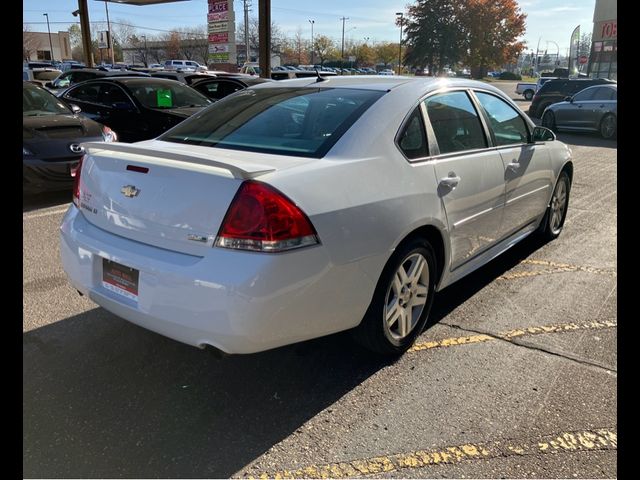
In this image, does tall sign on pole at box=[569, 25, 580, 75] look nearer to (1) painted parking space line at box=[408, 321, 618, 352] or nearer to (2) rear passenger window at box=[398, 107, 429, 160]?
(1) painted parking space line at box=[408, 321, 618, 352]

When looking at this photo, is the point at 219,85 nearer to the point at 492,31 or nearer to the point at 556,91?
the point at 556,91

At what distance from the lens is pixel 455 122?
3.62m

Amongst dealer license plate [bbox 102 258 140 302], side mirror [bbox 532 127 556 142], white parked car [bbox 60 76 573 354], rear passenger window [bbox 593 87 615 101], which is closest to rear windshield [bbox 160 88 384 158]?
white parked car [bbox 60 76 573 354]

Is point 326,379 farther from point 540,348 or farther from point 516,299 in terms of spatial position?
point 516,299

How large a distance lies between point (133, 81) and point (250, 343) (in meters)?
8.11

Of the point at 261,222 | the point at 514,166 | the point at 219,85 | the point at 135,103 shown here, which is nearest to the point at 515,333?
the point at 514,166

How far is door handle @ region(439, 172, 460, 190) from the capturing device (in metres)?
3.22

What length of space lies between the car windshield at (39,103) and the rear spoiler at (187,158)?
5.22 m

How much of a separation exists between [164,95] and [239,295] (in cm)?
786

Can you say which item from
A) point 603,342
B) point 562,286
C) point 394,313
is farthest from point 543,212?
point 394,313

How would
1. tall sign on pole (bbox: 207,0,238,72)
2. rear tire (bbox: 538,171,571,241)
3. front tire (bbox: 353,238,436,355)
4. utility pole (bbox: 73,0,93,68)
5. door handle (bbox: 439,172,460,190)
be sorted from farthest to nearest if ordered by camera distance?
1. tall sign on pole (bbox: 207,0,238,72)
2. utility pole (bbox: 73,0,93,68)
3. rear tire (bbox: 538,171,571,241)
4. door handle (bbox: 439,172,460,190)
5. front tire (bbox: 353,238,436,355)

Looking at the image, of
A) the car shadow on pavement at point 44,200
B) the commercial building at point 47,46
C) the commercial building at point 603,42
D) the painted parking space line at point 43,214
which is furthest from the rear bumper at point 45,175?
the commercial building at point 47,46

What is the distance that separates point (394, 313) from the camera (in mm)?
3061

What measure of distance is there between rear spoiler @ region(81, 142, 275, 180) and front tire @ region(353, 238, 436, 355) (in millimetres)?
907
